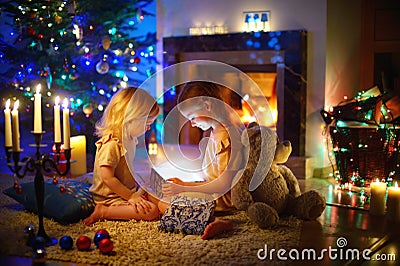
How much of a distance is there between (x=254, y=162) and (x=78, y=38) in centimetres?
224

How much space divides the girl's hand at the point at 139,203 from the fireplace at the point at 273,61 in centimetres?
192

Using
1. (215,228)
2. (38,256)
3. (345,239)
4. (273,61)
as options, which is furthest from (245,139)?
(273,61)

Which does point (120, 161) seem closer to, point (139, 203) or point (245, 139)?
point (139, 203)

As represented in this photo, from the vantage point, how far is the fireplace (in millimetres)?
4375

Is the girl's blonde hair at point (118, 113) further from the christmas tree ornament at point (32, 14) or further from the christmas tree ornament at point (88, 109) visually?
the christmas tree ornament at point (88, 109)

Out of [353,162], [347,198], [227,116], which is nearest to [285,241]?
[227,116]

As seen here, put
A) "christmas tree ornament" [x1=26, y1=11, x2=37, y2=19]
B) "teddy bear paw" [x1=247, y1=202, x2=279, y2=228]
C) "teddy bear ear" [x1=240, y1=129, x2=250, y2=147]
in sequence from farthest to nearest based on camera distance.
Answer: "christmas tree ornament" [x1=26, y1=11, x2=37, y2=19] < "teddy bear ear" [x1=240, y1=129, x2=250, y2=147] < "teddy bear paw" [x1=247, y1=202, x2=279, y2=228]

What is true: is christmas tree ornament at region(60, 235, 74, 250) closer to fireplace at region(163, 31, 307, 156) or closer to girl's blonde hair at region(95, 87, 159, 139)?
girl's blonde hair at region(95, 87, 159, 139)

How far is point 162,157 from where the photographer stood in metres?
4.67

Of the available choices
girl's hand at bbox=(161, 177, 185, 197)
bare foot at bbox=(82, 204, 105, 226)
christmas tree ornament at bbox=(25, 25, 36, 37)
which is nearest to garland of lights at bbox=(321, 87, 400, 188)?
girl's hand at bbox=(161, 177, 185, 197)

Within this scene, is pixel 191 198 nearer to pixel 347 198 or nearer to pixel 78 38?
pixel 347 198

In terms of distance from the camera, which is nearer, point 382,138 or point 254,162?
point 254,162

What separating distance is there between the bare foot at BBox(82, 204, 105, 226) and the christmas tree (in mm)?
1611

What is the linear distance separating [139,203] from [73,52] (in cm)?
225
